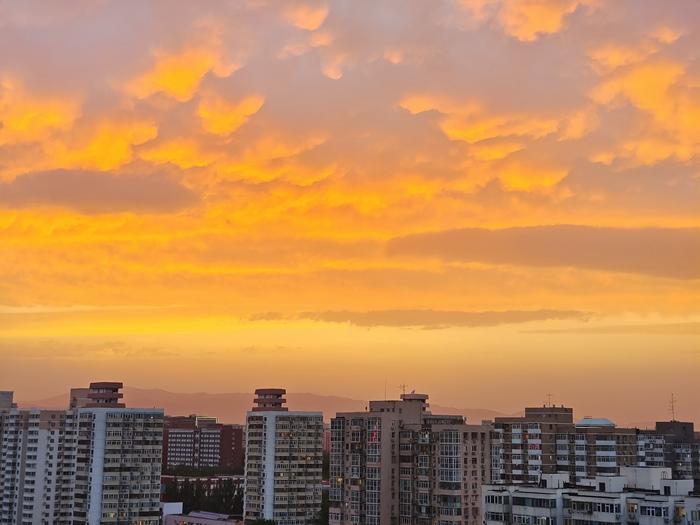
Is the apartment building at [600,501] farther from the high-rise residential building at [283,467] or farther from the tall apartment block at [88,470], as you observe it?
the tall apartment block at [88,470]

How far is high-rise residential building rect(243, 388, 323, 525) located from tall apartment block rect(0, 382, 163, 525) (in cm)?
1564

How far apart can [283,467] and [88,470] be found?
1237 inches

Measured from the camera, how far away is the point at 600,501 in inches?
2729

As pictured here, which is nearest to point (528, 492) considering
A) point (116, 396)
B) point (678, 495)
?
point (678, 495)

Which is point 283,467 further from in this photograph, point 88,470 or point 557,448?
point 557,448

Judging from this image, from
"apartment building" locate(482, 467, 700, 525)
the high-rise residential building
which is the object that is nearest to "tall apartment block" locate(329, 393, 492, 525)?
"apartment building" locate(482, 467, 700, 525)

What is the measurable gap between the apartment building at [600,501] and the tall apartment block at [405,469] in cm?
1819

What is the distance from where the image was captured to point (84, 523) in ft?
449

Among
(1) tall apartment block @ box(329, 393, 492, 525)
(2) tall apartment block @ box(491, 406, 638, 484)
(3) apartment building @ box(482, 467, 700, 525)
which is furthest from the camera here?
(2) tall apartment block @ box(491, 406, 638, 484)

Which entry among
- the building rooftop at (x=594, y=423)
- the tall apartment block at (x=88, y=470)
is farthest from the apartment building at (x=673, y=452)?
the tall apartment block at (x=88, y=470)

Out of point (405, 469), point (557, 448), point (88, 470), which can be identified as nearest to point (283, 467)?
point (88, 470)

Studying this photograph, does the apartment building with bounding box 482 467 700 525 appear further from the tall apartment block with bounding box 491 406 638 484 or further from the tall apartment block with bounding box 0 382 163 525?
the tall apartment block with bounding box 0 382 163 525

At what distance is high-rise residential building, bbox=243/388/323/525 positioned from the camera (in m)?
143

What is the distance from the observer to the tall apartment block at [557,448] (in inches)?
4505
